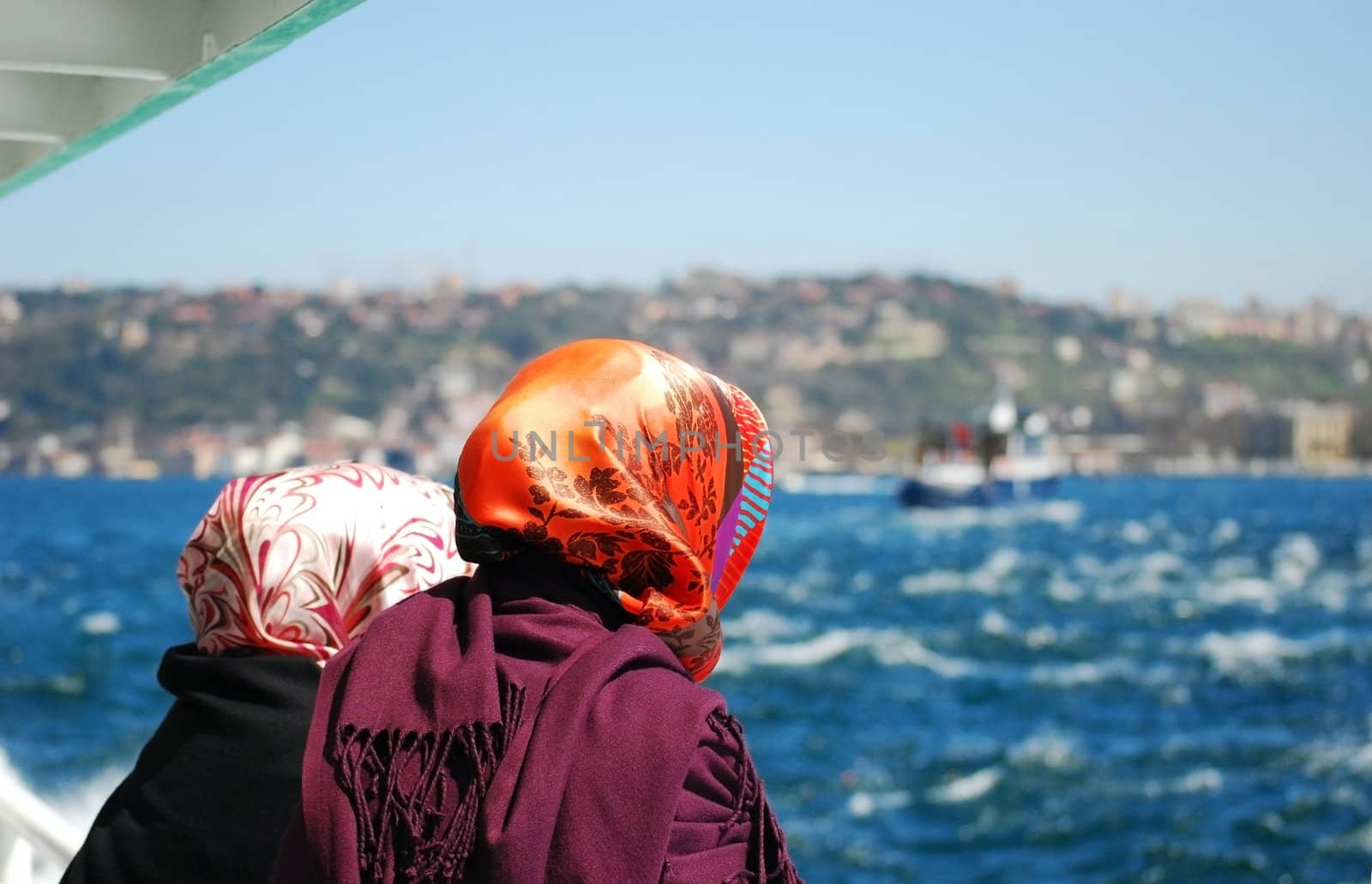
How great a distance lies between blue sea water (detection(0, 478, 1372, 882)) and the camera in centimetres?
1884

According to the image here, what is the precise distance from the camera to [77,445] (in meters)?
62.0

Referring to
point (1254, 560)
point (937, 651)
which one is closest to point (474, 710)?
point (937, 651)

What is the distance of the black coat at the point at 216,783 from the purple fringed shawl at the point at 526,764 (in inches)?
12.9

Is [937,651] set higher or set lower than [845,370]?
lower

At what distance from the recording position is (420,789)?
0.86m

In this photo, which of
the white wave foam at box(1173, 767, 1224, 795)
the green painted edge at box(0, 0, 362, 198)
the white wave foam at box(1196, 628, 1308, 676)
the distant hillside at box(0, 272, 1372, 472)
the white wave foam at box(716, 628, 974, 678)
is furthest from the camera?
the distant hillside at box(0, 272, 1372, 472)

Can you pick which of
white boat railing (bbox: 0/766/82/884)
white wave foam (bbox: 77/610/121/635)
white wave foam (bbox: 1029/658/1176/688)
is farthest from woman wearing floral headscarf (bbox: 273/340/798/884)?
white wave foam (bbox: 77/610/121/635)

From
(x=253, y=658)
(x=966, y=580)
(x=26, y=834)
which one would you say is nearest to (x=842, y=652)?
(x=966, y=580)

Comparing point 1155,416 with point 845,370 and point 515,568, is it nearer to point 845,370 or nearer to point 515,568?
point 845,370

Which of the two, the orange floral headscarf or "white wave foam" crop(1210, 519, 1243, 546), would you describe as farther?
"white wave foam" crop(1210, 519, 1243, 546)

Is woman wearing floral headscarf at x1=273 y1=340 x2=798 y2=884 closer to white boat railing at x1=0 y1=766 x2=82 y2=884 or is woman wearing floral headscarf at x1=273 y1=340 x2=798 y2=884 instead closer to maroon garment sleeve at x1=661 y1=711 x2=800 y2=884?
maroon garment sleeve at x1=661 y1=711 x2=800 y2=884

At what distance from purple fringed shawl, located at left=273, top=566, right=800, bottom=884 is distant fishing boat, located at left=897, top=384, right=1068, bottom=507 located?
168ft

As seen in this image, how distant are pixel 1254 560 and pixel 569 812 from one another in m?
46.9

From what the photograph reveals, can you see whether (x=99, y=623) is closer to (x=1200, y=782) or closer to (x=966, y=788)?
(x=966, y=788)
